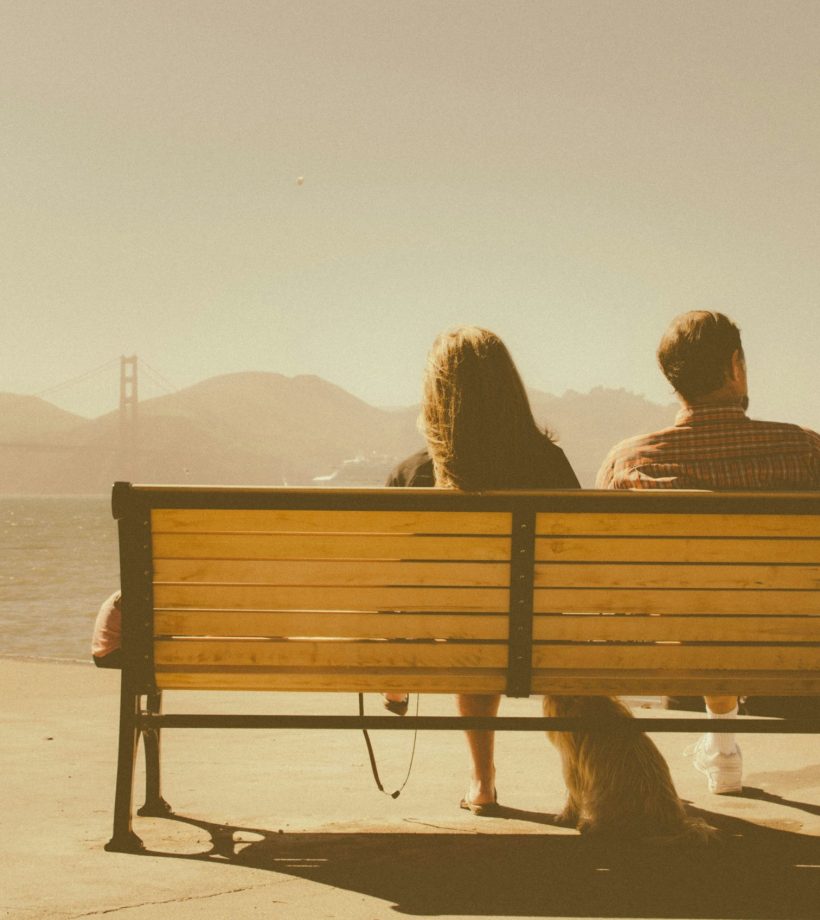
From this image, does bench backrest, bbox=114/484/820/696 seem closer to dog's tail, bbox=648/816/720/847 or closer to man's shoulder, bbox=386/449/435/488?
dog's tail, bbox=648/816/720/847

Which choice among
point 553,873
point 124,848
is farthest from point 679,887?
point 124,848

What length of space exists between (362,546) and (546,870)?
2.88 feet

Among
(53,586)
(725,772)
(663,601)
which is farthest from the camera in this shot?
(53,586)

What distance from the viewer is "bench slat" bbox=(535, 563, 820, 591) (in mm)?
3117

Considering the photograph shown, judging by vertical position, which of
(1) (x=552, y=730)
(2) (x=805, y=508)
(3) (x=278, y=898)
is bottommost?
(3) (x=278, y=898)

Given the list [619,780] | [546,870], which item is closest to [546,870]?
[546,870]

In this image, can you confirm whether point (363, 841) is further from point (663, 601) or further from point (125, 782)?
point (663, 601)

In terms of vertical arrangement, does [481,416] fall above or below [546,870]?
above

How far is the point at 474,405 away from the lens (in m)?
3.38

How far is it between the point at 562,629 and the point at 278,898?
0.92 metres

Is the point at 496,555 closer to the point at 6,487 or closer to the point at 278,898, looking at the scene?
the point at 278,898

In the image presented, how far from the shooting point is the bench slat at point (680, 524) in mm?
3090

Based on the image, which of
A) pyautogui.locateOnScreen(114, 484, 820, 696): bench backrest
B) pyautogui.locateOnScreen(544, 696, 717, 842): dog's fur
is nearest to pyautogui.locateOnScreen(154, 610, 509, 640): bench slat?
pyautogui.locateOnScreen(114, 484, 820, 696): bench backrest

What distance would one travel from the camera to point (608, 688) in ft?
10.5
